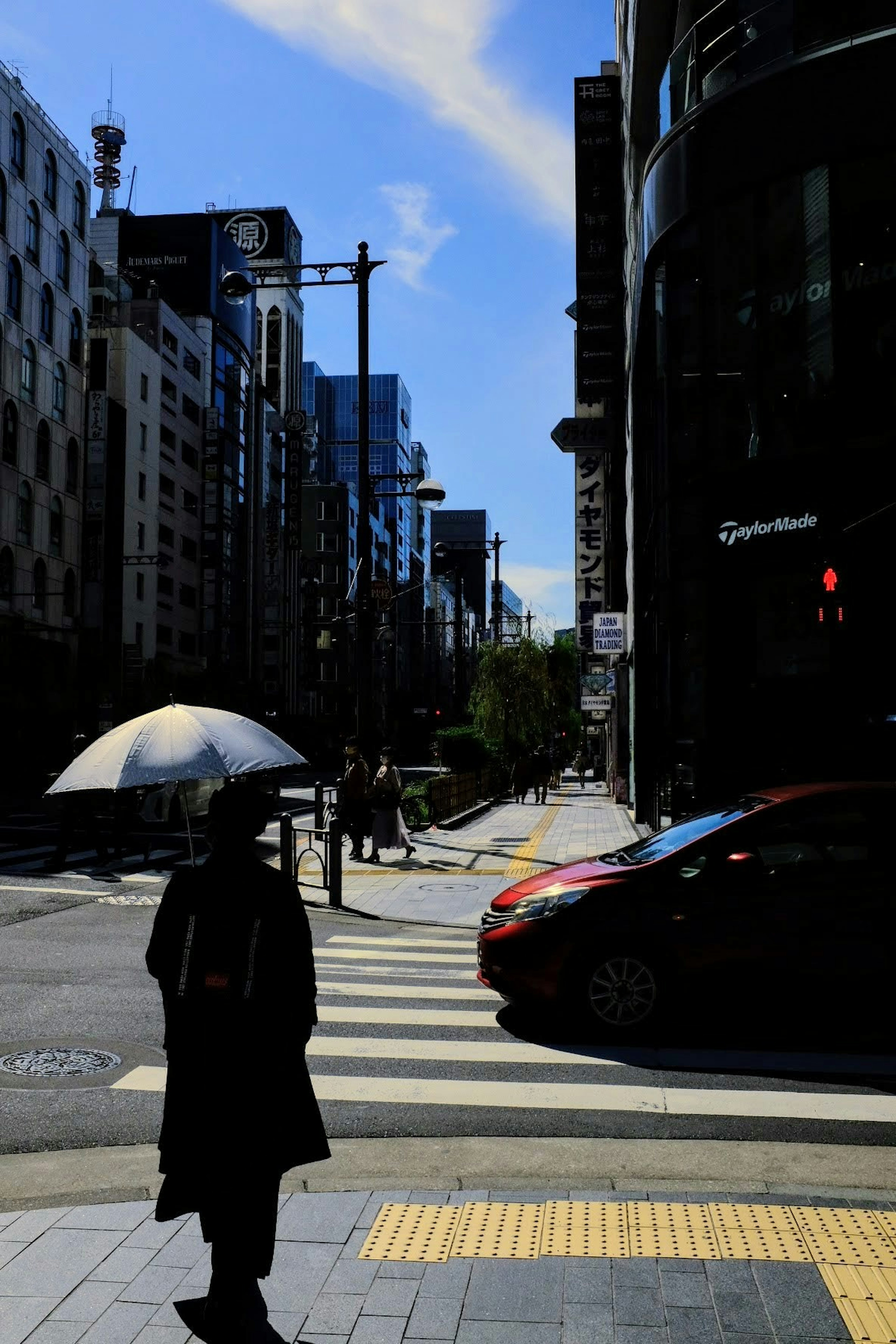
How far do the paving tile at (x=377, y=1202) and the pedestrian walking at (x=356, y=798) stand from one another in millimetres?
13189

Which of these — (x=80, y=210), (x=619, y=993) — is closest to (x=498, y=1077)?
(x=619, y=993)

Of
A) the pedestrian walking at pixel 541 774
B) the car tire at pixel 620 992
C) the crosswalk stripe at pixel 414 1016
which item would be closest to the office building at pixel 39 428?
the pedestrian walking at pixel 541 774

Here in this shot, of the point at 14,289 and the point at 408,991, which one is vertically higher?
the point at 14,289

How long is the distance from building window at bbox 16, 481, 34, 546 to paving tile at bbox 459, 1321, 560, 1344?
54849mm

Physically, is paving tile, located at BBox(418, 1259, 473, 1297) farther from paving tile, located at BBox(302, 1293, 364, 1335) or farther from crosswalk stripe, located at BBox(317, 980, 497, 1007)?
crosswalk stripe, located at BBox(317, 980, 497, 1007)

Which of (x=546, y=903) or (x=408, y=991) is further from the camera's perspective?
(x=408, y=991)

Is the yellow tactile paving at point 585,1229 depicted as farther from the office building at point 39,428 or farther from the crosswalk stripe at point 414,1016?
the office building at point 39,428

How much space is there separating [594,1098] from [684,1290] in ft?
8.38

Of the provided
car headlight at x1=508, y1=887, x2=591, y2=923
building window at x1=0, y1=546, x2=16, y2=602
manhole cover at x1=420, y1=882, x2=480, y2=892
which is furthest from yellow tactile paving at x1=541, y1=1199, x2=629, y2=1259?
building window at x1=0, y1=546, x2=16, y2=602

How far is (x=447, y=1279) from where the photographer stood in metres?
4.18

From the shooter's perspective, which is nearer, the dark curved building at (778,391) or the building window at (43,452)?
the dark curved building at (778,391)

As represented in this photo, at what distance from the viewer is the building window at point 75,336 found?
60125 mm

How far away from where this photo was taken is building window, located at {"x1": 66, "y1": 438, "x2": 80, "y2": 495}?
60500 millimetres

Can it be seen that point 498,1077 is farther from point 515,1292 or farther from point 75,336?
point 75,336
